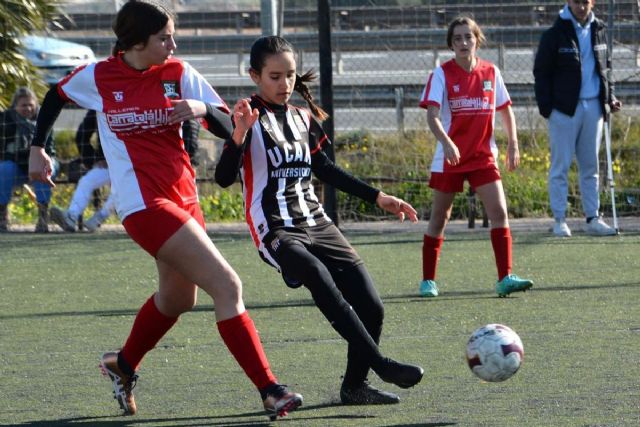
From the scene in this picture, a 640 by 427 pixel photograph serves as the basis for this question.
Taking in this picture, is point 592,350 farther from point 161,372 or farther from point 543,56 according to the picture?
point 543,56

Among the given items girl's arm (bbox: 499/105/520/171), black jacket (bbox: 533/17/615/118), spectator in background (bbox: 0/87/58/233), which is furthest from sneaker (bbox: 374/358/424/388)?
spectator in background (bbox: 0/87/58/233)

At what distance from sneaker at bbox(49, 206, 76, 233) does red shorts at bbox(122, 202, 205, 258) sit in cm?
740

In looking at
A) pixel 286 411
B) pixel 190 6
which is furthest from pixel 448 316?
pixel 190 6

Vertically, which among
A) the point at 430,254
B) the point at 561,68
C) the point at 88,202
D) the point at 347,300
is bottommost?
the point at 88,202

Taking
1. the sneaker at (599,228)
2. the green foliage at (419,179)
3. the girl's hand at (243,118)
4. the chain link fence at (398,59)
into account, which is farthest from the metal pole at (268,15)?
the girl's hand at (243,118)

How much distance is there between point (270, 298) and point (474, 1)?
6.00 meters

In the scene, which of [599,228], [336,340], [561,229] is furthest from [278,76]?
[599,228]

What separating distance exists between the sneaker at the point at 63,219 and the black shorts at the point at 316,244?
7.33m

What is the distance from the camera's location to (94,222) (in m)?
12.2

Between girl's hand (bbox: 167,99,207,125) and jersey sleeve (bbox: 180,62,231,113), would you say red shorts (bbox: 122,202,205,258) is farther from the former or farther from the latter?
jersey sleeve (bbox: 180,62,231,113)

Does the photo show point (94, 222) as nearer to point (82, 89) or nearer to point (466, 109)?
point (466, 109)

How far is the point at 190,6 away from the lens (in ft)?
52.4

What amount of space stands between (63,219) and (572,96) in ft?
15.9

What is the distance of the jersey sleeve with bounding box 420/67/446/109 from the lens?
7879 mm
